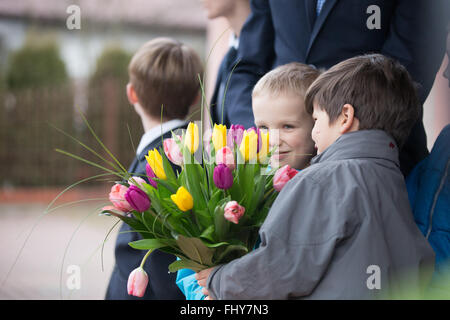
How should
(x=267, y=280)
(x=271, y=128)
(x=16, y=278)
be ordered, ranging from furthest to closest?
(x=16, y=278) → (x=271, y=128) → (x=267, y=280)

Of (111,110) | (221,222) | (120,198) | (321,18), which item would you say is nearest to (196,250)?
(221,222)

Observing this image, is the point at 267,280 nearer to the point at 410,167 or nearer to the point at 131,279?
the point at 131,279

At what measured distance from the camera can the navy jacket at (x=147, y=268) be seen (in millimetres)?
1927

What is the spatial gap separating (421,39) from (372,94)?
1.78 ft

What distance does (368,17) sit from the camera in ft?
5.93

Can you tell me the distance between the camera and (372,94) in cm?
135

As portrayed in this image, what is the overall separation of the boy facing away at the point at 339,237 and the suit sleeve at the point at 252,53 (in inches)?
31.0

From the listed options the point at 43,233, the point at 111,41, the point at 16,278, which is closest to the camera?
the point at 16,278

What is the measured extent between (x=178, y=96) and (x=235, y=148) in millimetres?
965

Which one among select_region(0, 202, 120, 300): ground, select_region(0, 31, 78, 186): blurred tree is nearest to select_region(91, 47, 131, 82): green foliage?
select_region(0, 31, 78, 186): blurred tree

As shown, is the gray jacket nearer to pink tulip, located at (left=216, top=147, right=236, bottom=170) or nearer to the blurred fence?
pink tulip, located at (left=216, top=147, right=236, bottom=170)

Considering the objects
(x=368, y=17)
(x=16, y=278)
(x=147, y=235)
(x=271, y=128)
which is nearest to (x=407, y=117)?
(x=271, y=128)

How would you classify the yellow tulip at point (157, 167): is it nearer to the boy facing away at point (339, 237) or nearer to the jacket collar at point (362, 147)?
→ the boy facing away at point (339, 237)

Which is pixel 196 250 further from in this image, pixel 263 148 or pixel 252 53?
pixel 252 53
